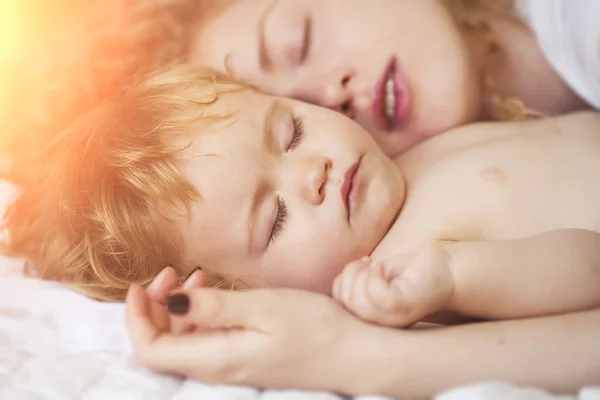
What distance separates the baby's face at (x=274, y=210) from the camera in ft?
2.45

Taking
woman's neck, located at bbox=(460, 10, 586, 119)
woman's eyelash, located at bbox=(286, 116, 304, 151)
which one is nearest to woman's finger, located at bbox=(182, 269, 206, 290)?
woman's eyelash, located at bbox=(286, 116, 304, 151)

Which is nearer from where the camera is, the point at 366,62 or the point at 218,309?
the point at 218,309

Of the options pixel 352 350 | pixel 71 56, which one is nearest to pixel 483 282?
pixel 352 350

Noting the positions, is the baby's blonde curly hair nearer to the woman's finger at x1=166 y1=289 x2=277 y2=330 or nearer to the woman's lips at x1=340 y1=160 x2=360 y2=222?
the woman's lips at x1=340 y1=160 x2=360 y2=222

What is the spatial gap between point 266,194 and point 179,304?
9.4 inches

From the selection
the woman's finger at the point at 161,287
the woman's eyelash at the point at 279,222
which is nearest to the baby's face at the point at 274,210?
the woman's eyelash at the point at 279,222

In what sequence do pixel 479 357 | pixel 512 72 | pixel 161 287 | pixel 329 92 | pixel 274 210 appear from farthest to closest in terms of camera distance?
pixel 512 72, pixel 329 92, pixel 274 210, pixel 161 287, pixel 479 357

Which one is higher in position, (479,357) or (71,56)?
(71,56)

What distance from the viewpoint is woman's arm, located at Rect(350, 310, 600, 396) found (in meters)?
0.53

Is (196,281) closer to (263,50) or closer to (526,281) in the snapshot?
(526,281)

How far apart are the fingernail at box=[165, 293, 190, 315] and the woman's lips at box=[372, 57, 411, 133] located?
1.65 feet

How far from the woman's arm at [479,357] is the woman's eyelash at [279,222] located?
0.72 feet

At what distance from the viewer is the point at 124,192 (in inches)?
30.7

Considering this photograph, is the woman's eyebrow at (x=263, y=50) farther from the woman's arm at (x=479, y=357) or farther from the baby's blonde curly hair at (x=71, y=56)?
the woman's arm at (x=479, y=357)
